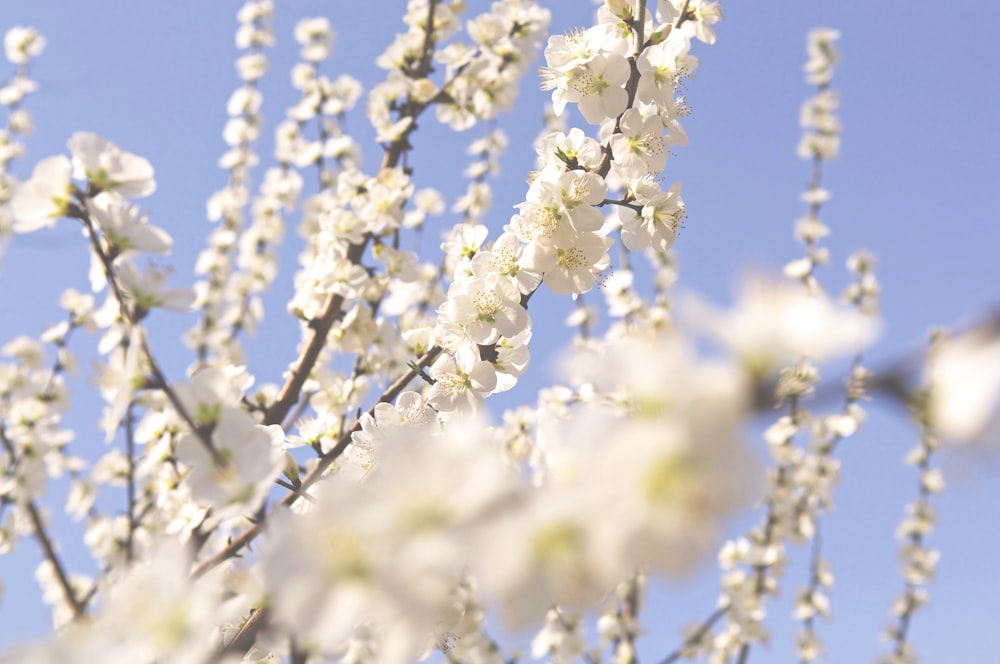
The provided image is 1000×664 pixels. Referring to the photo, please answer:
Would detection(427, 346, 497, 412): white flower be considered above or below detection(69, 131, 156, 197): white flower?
above

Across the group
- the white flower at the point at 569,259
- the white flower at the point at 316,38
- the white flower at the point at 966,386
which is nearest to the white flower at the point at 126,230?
the white flower at the point at 569,259

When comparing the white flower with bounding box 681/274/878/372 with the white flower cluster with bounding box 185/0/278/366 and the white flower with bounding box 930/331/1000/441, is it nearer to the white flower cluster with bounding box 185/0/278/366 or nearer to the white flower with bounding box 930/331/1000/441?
the white flower with bounding box 930/331/1000/441

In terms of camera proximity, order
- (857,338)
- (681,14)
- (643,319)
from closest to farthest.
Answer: (857,338), (681,14), (643,319)

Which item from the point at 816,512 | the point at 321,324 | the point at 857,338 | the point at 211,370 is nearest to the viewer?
the point at 857,338

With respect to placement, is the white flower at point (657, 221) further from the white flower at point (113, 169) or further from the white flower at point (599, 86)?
the white flower at point (113, 169)

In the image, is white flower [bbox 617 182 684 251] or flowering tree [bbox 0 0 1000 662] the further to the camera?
white flower [bbox 617 182 684 251]

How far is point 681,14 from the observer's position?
2012mm

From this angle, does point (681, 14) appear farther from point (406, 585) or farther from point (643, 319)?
point (643, 319)

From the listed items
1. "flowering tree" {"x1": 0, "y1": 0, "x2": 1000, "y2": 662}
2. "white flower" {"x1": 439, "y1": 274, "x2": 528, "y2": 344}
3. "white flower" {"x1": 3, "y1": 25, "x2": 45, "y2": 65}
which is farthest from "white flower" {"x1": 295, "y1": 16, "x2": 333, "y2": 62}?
"white flower" {"x1": 439, "y1": 274, "x2": 528, "y2": 344}

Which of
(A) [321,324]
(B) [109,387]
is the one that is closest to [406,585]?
(B) [109,387]

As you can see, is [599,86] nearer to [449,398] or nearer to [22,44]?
[449,398]

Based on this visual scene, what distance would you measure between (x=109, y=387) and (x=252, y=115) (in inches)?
184

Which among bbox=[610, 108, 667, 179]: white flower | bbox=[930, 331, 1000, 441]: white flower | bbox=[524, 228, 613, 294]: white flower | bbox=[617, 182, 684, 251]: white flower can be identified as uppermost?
bbox=[610, 108, 667, 179]: white flower

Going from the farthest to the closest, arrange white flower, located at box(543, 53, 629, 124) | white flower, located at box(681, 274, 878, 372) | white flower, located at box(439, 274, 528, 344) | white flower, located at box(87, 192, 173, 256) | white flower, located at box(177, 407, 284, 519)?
white flower, located at box(543, 53, 629, 124)
white flower, located at box(439, 274, 528, 344)
white flower, located at box(87, 192, 173, 256)
white flower, located at box(177, 407, 284, 519)
white flower, located at box(681, 274, 878, 372)
